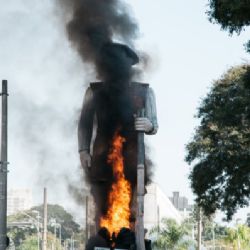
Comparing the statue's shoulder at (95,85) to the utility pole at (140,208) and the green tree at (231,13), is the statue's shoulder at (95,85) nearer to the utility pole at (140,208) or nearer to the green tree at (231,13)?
the utility pole at (140,208)

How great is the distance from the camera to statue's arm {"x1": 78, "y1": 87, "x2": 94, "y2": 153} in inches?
997

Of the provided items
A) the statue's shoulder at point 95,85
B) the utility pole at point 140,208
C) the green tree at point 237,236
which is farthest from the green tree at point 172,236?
the utility pole at point 140,208

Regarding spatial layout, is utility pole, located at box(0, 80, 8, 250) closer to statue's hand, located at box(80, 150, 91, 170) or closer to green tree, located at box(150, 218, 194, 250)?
statue's hand, located at box(80, 150, 91, 170)

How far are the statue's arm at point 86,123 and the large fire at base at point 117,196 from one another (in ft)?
2.86

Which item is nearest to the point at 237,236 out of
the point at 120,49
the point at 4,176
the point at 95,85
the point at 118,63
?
the point at 118,63

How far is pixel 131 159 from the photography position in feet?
82.4

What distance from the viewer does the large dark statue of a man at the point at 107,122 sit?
2509 centimetres

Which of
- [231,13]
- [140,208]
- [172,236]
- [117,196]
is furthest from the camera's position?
[172,236]

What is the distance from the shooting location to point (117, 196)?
2486 centimetres

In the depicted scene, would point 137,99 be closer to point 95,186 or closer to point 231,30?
point 95,186

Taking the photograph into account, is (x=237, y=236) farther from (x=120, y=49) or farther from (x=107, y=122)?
(x=120, y=49)

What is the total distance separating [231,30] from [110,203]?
7.73 meters

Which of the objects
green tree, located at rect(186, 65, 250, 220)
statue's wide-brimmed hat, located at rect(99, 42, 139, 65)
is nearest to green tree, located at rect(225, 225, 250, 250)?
green tree, located at rect(186, 65, 250, 220)

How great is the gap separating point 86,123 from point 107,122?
0.68 m
